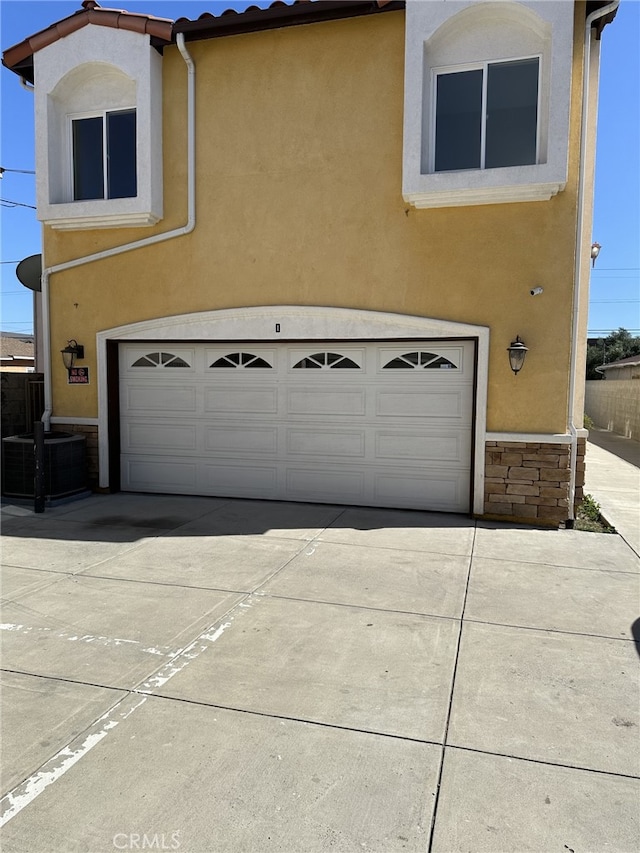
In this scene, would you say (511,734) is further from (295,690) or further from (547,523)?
(547,523)

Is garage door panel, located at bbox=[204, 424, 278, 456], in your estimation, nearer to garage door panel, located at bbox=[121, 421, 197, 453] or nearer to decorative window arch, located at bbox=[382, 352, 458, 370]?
garage door panel, located at bbox=[121, 421, 197, 453]

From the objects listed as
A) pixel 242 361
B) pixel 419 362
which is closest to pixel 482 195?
pixel 419 362

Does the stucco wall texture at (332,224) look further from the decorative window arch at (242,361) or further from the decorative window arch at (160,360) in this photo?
the decorative window arch at (242,361)

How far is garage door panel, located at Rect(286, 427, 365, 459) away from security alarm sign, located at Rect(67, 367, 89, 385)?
10.7 feet

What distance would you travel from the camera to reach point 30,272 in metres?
10.4

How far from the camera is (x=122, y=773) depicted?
286cm

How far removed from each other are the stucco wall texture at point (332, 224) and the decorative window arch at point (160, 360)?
2.01 ft

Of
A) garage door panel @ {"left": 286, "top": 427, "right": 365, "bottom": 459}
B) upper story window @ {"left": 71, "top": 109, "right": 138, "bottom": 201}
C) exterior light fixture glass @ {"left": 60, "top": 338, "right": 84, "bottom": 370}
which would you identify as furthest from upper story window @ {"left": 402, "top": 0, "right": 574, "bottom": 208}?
exterior light fixture glass @ {"left": 60, "top": 338, "right": 84, "bottom": 370}

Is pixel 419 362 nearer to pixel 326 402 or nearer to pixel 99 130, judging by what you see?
pixel 326 402

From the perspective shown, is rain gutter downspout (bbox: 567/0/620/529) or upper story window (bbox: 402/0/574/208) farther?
→ rain gutter downspout (bbox: 567/0/620/529)

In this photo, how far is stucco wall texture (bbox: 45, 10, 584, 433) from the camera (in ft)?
24.2

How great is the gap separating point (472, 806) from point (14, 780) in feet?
6.79

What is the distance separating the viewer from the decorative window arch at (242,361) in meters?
8.77

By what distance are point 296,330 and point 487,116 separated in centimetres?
354
